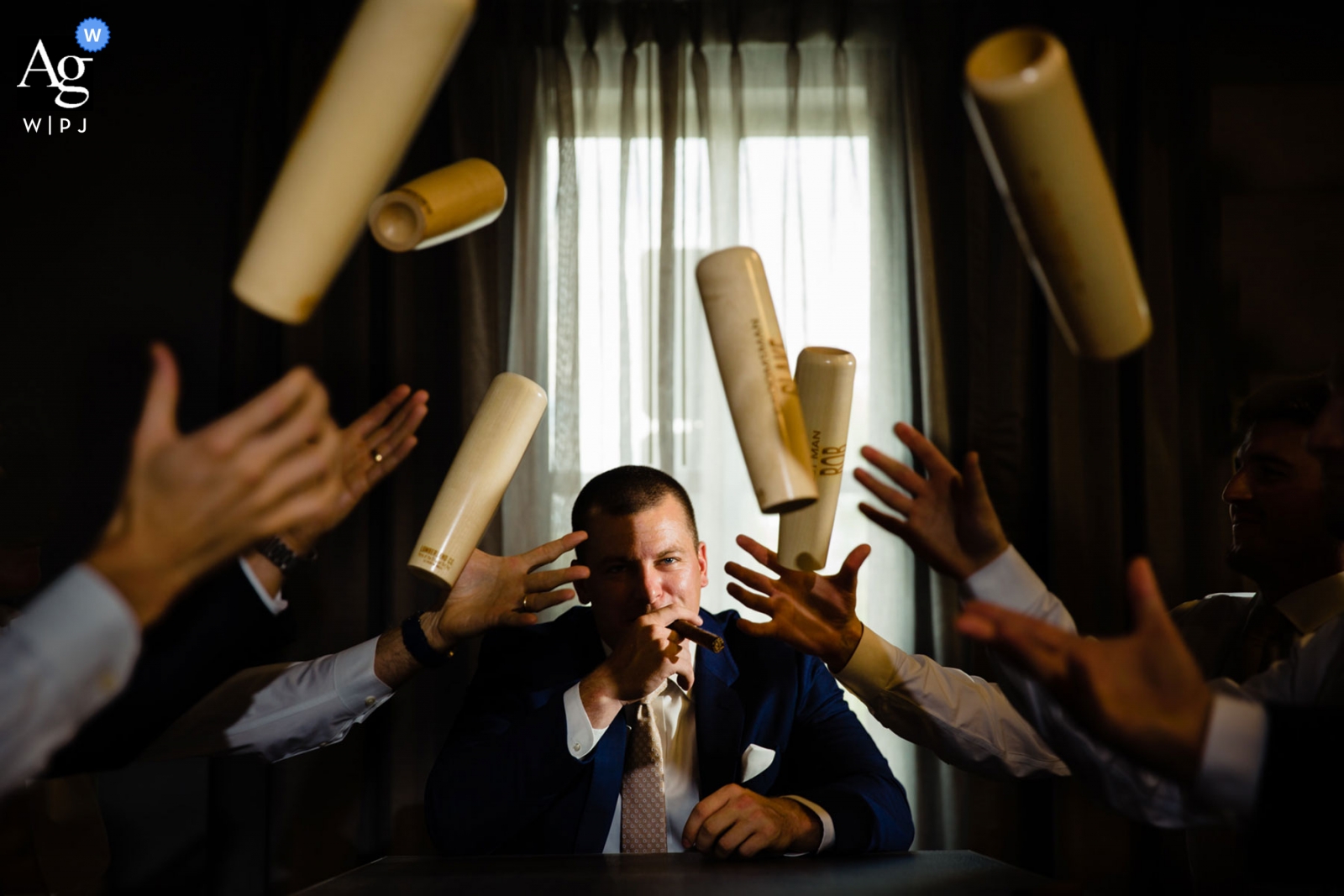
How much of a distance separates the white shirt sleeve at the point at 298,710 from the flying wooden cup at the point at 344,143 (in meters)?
1.09

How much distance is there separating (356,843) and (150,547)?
1.90 m

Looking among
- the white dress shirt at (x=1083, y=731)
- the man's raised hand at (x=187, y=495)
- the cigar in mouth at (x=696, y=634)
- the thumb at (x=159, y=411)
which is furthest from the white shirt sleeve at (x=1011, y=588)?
the thumb at (x=159, y=411)

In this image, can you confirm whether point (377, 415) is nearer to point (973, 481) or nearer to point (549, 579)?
point (549, 579)

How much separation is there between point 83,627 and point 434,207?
623 mm

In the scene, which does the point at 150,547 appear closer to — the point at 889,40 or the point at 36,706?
the point at 36,706

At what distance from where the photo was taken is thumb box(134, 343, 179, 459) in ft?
3.10

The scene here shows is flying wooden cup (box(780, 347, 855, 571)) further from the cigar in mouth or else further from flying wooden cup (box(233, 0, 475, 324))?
flying wooden cup (box(233, 0, 475, 324))

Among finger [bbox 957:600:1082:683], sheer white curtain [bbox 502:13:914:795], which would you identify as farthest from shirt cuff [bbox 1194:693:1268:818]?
sheer white curtain [bbox 502:13:914:795]

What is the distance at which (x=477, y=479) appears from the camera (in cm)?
144

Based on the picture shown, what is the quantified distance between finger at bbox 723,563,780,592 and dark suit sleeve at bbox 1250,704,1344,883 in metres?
0.89

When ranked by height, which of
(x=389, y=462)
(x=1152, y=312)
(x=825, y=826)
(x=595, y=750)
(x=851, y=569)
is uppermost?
(x=1152, y=312)

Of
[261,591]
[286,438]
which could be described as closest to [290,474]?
[286,438]

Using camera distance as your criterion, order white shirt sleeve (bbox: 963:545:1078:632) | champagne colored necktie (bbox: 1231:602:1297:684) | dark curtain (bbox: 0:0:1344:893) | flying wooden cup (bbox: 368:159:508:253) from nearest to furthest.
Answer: flying wooden cup (bbox: 368:159:508:253)
white shirt sleeve (bbox: 963:545:1078:632)
champagne colored necktie (bbox: 1231:602:1297:684)
dark curtain (bbox: 0:0:1344:893)

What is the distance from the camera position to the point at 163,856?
2406mm
